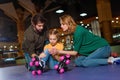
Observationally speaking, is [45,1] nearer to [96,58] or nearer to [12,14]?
[12,14]

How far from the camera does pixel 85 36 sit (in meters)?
3.39

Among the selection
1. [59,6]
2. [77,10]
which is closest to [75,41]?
[77,10]

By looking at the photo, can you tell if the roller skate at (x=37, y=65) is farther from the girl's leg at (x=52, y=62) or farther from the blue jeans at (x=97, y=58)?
the blue jeans at (x=97, y=58)

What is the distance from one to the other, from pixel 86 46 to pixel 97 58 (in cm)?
22

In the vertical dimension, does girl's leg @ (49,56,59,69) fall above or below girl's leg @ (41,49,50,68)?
below

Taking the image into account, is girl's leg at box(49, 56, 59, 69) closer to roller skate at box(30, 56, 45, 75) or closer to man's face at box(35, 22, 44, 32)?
roller skate at box(30, 56, 45, 75)

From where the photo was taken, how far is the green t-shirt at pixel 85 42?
3.31m

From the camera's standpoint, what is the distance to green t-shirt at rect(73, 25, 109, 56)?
A: 331 centimetres

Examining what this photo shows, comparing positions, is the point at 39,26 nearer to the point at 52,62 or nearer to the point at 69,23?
the point at 69,23

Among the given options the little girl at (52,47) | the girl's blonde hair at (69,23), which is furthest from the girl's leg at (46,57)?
the girl's blonde hair at (69,23)

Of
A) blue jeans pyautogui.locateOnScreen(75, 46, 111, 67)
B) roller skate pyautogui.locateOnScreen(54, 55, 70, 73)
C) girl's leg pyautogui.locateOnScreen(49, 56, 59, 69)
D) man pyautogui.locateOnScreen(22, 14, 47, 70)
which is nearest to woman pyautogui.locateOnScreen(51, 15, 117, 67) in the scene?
blue jeans pyautogui.locateOnScreen(75, 46, 111, 67)

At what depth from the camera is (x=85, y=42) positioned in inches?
135

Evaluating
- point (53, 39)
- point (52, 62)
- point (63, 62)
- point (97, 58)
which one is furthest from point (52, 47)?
point (97, 58)

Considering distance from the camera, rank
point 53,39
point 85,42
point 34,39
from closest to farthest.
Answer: point 85,42, point 53,39, point 34,39
